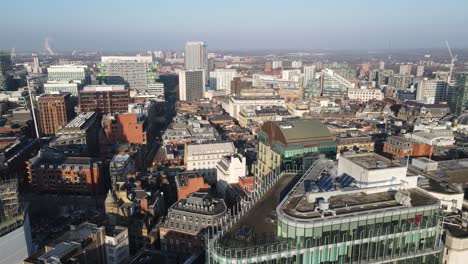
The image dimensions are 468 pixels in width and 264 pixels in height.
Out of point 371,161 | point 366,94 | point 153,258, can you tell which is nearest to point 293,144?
point 371,161

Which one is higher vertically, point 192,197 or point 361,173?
point 361,173

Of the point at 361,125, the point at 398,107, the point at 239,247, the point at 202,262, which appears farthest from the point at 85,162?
the point at 398,107

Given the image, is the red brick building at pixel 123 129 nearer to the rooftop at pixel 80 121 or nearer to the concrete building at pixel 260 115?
the rooftop at pixel 80 121

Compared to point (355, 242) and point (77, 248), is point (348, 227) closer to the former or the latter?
point (355, 242)

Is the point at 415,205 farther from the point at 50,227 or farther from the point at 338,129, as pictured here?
the point at 338,129

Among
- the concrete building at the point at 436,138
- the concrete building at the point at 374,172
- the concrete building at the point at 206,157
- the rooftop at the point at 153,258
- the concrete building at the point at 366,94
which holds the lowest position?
the rooftop at the point at 153,258

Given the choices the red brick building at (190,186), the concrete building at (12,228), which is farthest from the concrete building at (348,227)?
the red brick building at (190,186)
